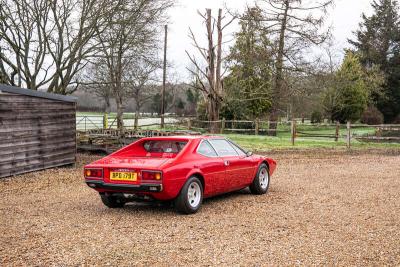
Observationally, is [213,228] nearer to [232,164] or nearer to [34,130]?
[232,164]

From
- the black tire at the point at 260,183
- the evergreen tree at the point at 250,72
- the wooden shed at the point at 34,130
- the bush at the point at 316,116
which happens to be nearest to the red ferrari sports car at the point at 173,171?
the black tire at the point at 260,183

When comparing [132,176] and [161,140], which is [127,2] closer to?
[161,140]

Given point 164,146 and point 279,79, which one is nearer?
point 164,146

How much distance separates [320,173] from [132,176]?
317 inches

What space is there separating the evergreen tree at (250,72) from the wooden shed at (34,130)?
1963 cm

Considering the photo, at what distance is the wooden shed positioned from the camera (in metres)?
12.9

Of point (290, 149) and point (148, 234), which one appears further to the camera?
point (290, 149)

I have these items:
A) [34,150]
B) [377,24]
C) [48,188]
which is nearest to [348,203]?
[48,188]

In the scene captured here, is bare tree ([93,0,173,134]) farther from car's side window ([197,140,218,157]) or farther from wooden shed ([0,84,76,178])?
car's side window ([197,140,218,157])

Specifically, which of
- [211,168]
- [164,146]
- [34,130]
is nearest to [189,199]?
[211,168]

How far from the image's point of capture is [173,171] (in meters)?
7.65

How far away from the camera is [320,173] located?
46.9ft

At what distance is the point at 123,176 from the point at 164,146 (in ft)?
4.89

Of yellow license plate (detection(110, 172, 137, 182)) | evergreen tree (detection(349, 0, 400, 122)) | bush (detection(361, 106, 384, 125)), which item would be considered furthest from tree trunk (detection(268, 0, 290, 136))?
yellow license plate (detection(110, 172, 137, 182))
